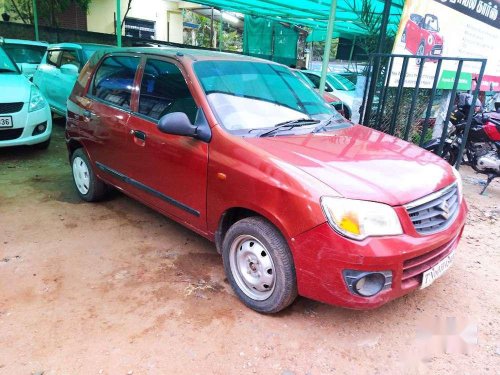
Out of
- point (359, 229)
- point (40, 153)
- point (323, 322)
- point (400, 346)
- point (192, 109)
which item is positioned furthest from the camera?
point (40, 153)

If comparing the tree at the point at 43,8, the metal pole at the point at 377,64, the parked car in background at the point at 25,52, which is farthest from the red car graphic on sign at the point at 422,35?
the tree at the point at 43,8

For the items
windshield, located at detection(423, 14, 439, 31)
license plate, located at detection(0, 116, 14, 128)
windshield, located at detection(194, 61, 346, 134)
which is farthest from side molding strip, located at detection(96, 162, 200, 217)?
windshield, located at detection(423, 14, 439, 31)

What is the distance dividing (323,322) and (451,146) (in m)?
3.90

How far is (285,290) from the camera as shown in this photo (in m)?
2.38

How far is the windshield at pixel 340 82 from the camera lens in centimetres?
985

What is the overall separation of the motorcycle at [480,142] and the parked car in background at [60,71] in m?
5.73

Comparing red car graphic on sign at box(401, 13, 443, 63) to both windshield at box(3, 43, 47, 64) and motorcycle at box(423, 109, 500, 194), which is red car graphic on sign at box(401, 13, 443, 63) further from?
windshield at box(3, 43, 47, 64)

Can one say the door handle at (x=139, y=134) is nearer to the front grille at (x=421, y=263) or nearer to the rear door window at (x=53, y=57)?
the front grille at (x=421, y=263)

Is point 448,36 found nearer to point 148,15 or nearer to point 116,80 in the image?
point 116,80

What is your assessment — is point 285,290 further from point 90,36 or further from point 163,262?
point 90,36

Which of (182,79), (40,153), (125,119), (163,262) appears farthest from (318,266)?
(40,153)

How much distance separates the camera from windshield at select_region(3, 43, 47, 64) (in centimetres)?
918

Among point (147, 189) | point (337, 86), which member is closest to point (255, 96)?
point (147, 189)

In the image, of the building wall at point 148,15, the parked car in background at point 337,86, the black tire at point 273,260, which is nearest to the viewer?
the black tire at point 273,260
